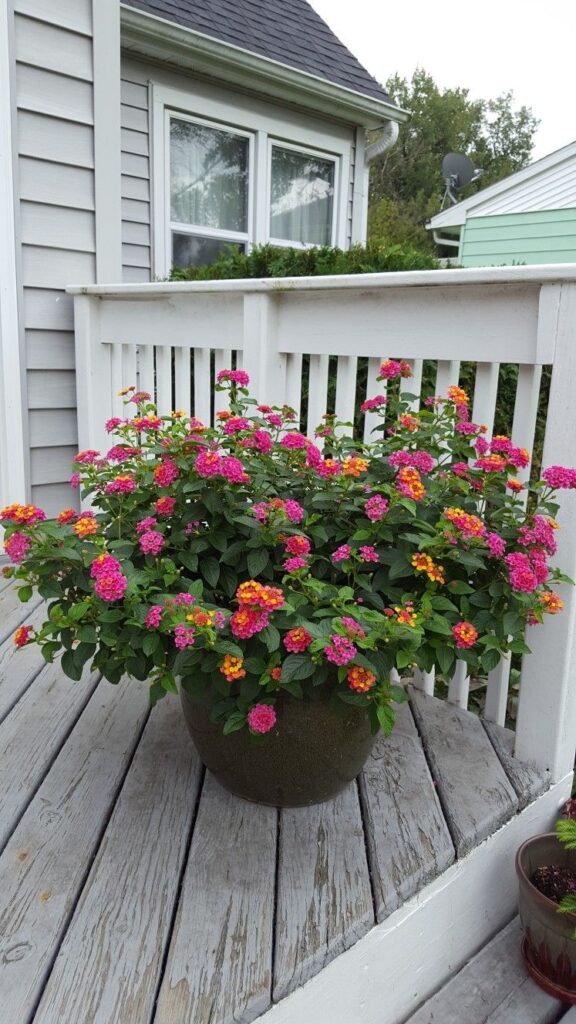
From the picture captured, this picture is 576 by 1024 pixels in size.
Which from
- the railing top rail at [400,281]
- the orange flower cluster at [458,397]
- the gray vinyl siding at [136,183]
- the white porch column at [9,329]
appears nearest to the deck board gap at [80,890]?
the orange flower cluster at [458,397]

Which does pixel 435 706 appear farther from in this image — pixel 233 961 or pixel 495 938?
pixel 233 961

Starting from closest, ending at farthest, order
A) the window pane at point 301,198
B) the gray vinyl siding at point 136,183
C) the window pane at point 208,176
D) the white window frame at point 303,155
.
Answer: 1. the gray vinyl siding at point 136,183
2. the window pane at point 208,176
3. the white window frame at point 303,155
4. the window pane at point 301,198

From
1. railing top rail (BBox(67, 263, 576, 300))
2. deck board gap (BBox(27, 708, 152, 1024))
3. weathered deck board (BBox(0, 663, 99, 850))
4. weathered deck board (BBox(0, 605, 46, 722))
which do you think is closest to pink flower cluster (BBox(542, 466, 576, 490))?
railing top rail (BBox(67, 263, 576, 300))

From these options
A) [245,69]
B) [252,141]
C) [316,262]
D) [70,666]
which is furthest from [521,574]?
[252,141]

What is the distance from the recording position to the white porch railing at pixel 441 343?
138cm

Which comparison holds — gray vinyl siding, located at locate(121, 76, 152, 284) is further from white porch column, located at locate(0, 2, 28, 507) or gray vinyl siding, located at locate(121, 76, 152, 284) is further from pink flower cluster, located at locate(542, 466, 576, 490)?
pink flower cluster, located at locate(542, 466, 576, 490)

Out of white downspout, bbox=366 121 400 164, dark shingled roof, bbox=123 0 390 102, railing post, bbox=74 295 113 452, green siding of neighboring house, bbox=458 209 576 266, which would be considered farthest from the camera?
green siding of neighboring house, bbox=458 209 576 266

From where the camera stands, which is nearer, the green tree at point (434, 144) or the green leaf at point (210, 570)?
the green leaf at point (210, 570)

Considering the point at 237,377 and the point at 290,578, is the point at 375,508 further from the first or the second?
the point at 237,377

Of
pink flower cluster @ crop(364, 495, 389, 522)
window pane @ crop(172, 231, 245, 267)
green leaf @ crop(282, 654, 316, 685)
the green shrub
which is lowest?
green leaf @ crop(282, 654, 316, 685)

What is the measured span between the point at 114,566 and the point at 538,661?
939 mm

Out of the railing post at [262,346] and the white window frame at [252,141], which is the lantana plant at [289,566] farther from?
the white window frame at [252,141]

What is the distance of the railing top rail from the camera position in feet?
4.33

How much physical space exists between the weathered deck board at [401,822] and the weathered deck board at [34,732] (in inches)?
26.4
